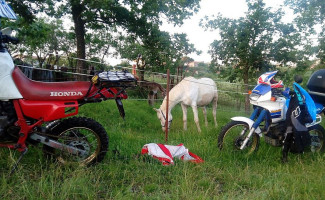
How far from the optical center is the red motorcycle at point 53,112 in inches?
102

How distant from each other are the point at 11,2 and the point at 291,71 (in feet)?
37.9

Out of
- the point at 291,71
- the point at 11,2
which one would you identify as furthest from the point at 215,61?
the point at 11,2

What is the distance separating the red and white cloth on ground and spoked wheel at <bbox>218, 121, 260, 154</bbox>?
1.93 feet

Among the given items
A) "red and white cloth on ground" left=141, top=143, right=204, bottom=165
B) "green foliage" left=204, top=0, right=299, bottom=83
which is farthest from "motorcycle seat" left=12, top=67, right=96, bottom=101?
"green foliage" left=204, top=0, right=299, bottom=83

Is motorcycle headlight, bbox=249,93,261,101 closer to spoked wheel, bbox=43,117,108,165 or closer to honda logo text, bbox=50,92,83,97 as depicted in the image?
spoked wheel, bbox=43,117,108,165

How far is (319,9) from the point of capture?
9242 millimetres

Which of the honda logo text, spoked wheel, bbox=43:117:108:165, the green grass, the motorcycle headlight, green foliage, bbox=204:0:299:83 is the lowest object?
the green grass

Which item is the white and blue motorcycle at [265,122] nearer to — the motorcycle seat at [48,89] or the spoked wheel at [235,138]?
the spoked wheel at [235,138]

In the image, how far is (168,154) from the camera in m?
3.47

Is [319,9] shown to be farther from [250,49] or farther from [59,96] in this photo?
[59,96]

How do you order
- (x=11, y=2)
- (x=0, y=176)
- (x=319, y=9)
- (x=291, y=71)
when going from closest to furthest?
(x=0, y=176) < (x=11, y=2) < (x=319, y=9) < (x=291, y=71)

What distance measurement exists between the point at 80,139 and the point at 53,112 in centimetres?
46

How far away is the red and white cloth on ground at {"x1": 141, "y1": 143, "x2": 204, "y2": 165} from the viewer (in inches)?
132

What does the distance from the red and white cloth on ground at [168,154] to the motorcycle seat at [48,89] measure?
4.22 ft
